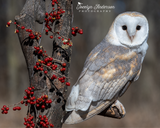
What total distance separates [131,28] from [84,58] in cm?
322

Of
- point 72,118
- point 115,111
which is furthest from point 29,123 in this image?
point 115,111

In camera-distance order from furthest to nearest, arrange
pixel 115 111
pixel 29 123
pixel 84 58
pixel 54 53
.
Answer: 1. pixel 84 58
2. pixel 115 111
3. pixel 54 53
4. pixel 29 123

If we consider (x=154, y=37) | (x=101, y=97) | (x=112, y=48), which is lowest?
(x=154, y=37)

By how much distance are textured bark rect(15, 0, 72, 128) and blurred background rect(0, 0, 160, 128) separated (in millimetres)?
2686

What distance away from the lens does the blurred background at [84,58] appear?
405 cm

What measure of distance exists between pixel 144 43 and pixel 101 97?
0.53m

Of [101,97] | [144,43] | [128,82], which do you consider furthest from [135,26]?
[101,97]

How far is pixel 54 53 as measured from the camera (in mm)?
1389

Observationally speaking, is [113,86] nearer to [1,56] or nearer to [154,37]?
[154,37]

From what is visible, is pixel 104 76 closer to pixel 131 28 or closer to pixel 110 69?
pixel 110 69

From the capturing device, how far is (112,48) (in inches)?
59.7

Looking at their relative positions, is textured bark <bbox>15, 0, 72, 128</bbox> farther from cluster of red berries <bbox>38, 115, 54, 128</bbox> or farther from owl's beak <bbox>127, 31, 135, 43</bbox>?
owl's beak <bbox>127, 31, 135, 43</bbox>

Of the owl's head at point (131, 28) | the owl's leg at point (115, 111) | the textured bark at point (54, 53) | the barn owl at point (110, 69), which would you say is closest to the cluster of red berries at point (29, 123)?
the textured bark at point (54, 53)

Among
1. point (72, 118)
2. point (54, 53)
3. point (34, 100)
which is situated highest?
point (54, 53)
